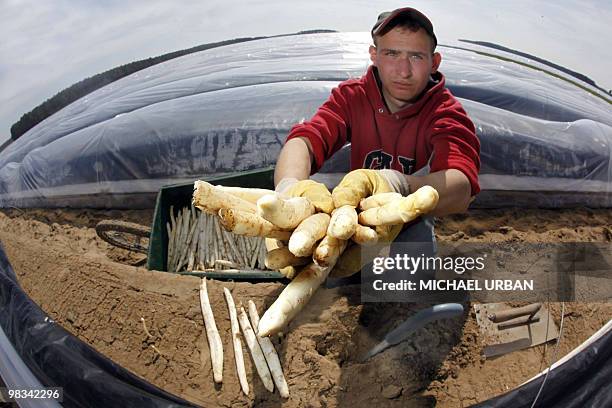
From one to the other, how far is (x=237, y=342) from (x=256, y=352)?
84 millimetres

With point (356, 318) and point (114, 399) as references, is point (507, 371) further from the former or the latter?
point (114, 399)

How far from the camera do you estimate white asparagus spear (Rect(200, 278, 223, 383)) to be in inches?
61.2

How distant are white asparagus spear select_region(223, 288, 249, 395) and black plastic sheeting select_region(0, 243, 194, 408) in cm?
16

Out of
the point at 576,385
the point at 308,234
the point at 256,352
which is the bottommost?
the point at 576,385

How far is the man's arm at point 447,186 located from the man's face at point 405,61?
32 cm

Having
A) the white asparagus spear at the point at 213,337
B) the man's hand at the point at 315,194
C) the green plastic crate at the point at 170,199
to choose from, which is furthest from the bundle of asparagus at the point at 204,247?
the man's hand at the point at 315,194

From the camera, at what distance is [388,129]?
1737mm

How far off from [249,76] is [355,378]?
223cm

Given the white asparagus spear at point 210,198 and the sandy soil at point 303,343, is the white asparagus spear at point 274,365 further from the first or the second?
the white asparagus spear at point 210,198

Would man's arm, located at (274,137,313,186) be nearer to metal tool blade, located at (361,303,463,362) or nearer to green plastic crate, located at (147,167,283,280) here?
metal tool blade, located at (361,303,463,362)

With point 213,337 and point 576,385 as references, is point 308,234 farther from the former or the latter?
point 576,385

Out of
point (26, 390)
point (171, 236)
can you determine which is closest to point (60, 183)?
point (171, 236)

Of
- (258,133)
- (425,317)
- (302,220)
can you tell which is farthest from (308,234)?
(258,133)

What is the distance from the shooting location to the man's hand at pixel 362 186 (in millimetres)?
1166
